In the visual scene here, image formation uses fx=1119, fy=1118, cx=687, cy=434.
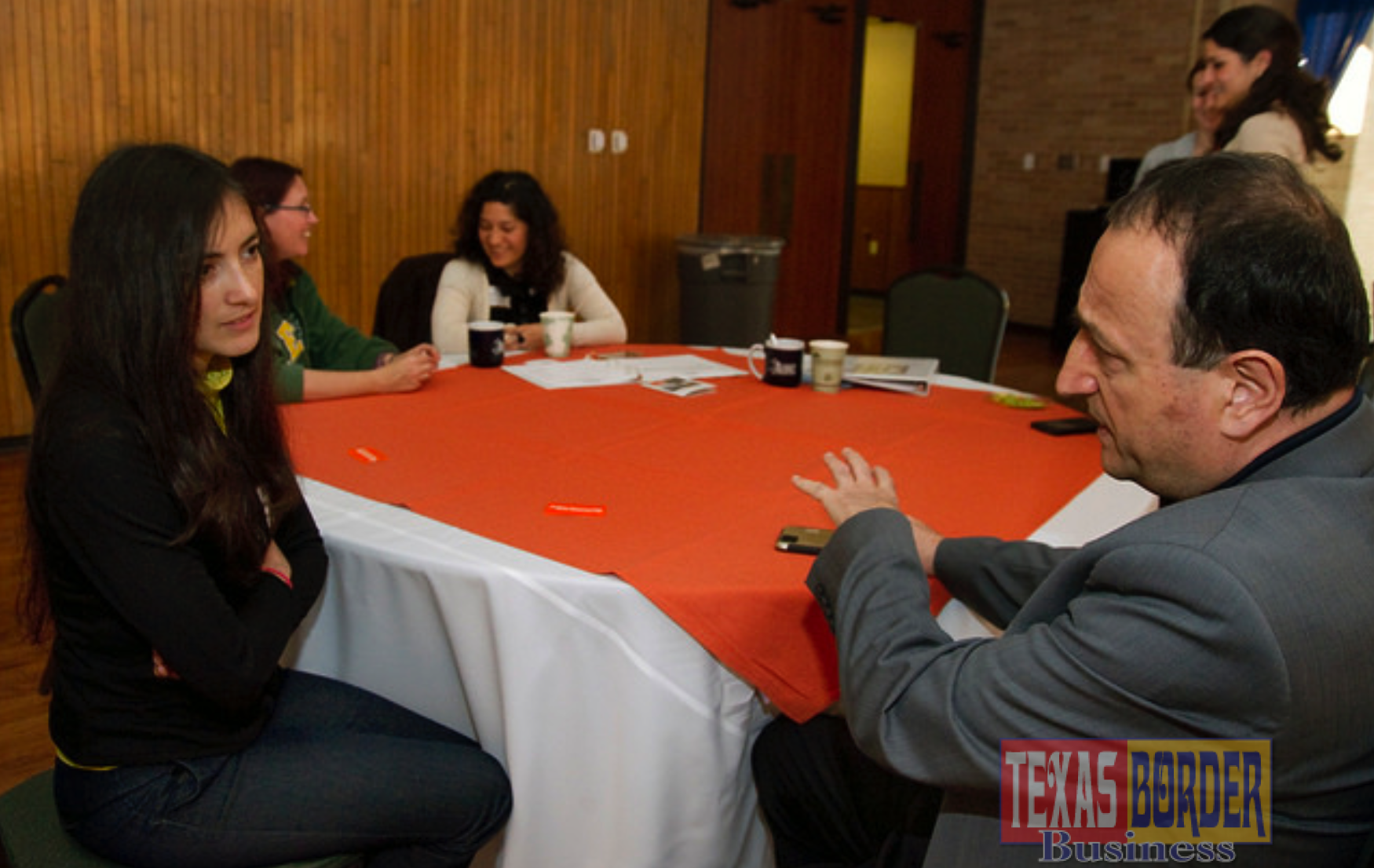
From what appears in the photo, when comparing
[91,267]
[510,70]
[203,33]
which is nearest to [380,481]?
[91,267]

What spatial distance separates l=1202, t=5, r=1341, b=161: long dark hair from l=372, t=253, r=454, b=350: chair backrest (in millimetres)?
2433

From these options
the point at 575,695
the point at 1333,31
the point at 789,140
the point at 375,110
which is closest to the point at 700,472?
the point at 575,695

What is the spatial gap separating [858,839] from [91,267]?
3.94 feet

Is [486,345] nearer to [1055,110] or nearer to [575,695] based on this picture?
[575,695]

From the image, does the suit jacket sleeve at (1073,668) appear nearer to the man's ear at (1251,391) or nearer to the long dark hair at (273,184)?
the man's ear at (1251,391)

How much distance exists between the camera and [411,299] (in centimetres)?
363

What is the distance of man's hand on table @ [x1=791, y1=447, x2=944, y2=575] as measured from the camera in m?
1.51

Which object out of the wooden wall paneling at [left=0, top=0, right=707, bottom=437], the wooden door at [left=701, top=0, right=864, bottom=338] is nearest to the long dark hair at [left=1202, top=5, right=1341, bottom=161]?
the wooden wall paneling at [left=0, top=0, right=707, bottom=437]

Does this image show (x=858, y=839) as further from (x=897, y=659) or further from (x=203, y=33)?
(x=203, y=33)

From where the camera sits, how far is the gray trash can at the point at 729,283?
20.9 ft

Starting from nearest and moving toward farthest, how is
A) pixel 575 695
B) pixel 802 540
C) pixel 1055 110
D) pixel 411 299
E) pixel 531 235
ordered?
pixel 575 695
pixel 802 540
pixel 531 235
pixel 411 299
pixel 1055 110

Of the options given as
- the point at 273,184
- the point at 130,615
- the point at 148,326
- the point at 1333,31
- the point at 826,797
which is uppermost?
the point at 1333,31

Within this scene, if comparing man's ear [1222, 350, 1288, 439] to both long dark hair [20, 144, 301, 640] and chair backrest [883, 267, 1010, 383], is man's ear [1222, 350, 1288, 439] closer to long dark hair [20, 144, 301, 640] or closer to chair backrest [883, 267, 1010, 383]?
long dark hair [20, 144, 301, 640]

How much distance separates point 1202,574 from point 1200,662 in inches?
2.7
